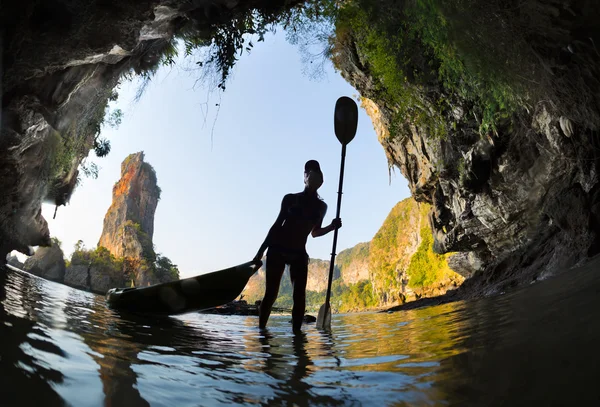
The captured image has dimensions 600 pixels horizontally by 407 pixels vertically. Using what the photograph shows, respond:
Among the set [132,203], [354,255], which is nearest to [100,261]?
[132,203]

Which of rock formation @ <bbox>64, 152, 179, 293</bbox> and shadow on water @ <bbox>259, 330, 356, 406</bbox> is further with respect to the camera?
rock formation @ <bbox>64, 152, 179, 293</bbox>

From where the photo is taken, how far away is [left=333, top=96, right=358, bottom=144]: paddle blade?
526 cm

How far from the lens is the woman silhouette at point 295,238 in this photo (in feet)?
13.3

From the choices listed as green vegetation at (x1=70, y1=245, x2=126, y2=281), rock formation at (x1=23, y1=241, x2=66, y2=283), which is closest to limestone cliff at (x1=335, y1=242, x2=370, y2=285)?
green vegetation at (x1=70, y1=245, x2=126, y2=281)

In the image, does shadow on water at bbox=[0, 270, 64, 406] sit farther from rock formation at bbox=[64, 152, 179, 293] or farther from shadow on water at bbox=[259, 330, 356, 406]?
rock formation at bbox=[64, 152, 179, 293]

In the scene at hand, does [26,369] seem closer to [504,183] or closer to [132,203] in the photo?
[504,183]

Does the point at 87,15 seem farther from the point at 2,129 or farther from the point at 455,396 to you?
the point at 455,396

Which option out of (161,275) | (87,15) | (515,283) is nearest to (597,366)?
(87,15)

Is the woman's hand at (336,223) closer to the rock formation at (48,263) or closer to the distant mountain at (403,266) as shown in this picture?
the distant mountain at (403,266)

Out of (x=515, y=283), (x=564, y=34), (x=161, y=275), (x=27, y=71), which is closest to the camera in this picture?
(x=564, y=34)

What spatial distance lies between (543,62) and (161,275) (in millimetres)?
58244

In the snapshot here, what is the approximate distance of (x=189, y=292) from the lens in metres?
4.54

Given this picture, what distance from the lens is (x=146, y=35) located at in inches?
254

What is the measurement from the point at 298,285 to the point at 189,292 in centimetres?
155
